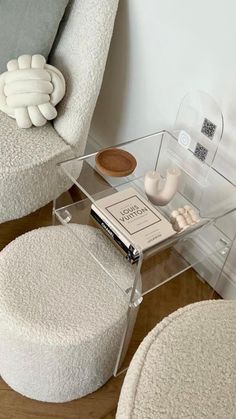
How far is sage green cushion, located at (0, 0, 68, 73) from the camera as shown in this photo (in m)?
1.56

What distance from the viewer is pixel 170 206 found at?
137 cm

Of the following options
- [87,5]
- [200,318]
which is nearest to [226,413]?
[200,318]

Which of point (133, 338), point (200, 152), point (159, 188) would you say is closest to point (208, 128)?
point (200, 152)

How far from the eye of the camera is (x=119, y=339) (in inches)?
50.0

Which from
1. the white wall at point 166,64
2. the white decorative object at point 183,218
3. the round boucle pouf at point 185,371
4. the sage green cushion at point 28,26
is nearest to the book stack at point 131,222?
the white decorative object at point 183,218

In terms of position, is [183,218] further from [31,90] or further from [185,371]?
[31,90]

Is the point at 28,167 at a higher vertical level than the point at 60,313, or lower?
higher

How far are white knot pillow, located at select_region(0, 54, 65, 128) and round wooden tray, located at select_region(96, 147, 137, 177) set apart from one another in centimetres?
23

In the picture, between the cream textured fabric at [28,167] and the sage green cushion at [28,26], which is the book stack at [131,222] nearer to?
the cream textured fabric at [28,167]

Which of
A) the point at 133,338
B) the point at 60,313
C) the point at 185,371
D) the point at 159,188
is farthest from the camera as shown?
the point at 133,338

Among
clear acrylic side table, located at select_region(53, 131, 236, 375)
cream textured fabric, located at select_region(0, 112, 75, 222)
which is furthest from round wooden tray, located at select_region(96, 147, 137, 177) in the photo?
cream textured fabric, located at select_region(0, 112, 75, 222)

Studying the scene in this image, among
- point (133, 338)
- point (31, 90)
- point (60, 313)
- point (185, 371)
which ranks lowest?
point (133, 338)

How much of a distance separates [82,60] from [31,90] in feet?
0.62

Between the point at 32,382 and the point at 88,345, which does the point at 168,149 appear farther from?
the point at 32,382
